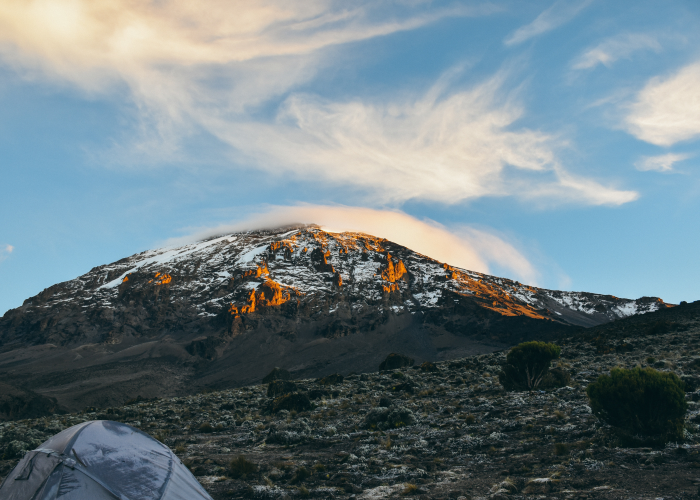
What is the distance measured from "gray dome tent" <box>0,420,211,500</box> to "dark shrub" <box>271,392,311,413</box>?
1908cm

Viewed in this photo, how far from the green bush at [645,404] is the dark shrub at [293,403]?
1951 centimetres

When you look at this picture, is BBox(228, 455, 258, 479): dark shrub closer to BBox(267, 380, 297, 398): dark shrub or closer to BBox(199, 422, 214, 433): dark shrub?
BBox(199, 422, 214, 433): dark shrub

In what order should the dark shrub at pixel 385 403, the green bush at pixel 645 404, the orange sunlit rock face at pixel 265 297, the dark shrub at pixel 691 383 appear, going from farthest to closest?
the orange sunlit rock face at pixel 265 297
the dark shrub at pixel 385 403
the dark shrub at pixel 691 383
the green bush at pixel 645 404

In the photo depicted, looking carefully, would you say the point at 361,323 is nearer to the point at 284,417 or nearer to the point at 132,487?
the point at 284,417

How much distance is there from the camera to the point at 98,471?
29.8 ft

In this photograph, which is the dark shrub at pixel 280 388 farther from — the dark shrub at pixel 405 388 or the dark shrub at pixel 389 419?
the dark shrub at pixel 389 419

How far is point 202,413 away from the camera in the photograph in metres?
31.1

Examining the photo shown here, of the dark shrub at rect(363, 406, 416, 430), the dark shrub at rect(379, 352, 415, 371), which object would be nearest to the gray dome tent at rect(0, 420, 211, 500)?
the dark shrub at rect(363, 406, 416, 430)

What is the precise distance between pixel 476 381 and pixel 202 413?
857 inches

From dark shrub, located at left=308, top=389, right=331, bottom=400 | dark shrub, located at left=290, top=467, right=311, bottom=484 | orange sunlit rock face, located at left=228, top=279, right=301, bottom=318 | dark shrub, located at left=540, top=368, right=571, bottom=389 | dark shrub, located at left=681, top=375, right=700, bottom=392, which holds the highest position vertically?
orange sunlit rock face, located at left=228, top=279, right=301, bottom=318

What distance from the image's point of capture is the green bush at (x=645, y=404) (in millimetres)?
13195

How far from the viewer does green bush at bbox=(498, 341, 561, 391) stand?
86.5 feet

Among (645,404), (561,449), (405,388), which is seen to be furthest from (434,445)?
(405,388)

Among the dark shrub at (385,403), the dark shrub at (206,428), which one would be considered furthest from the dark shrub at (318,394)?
the dark shrub at (206,428)
